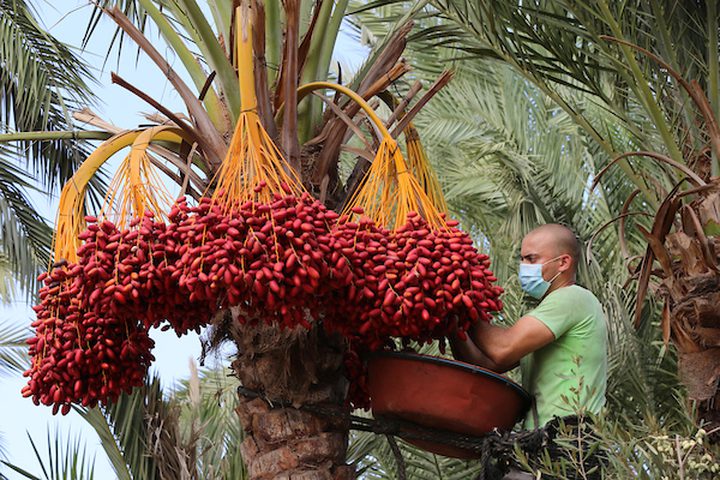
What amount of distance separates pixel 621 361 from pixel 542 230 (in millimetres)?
3425

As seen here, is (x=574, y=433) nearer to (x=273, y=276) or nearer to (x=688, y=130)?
→ (x=273, y=276)

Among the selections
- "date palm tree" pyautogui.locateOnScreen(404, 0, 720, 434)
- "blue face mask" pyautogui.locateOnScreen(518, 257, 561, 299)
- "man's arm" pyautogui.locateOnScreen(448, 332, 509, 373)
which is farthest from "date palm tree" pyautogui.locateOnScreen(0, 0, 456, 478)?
"date palm tree" pyautogui.locateOnScreen(404, 0, 720, 434)

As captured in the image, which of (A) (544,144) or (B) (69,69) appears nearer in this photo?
(B) (69,69)

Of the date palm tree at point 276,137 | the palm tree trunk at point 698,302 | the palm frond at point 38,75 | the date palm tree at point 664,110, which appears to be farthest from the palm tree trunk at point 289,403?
the palm frond at point 38,75

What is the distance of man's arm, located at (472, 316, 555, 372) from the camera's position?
3.96 meters

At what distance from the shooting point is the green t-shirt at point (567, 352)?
4062 millimetres

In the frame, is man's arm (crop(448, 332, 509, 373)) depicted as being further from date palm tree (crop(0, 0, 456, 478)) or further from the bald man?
date palm tree (crop(0, 0, 456, 478))

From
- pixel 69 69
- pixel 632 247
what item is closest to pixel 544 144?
pixel 632 247

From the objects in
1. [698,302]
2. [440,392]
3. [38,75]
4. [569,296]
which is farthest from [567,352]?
[38,75]

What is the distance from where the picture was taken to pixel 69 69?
Result: 7906 millimetres

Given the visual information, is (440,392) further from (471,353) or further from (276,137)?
(276,137)

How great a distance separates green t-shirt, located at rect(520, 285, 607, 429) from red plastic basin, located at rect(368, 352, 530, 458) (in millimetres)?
176

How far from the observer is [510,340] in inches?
156

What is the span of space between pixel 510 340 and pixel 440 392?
1.03 ft
